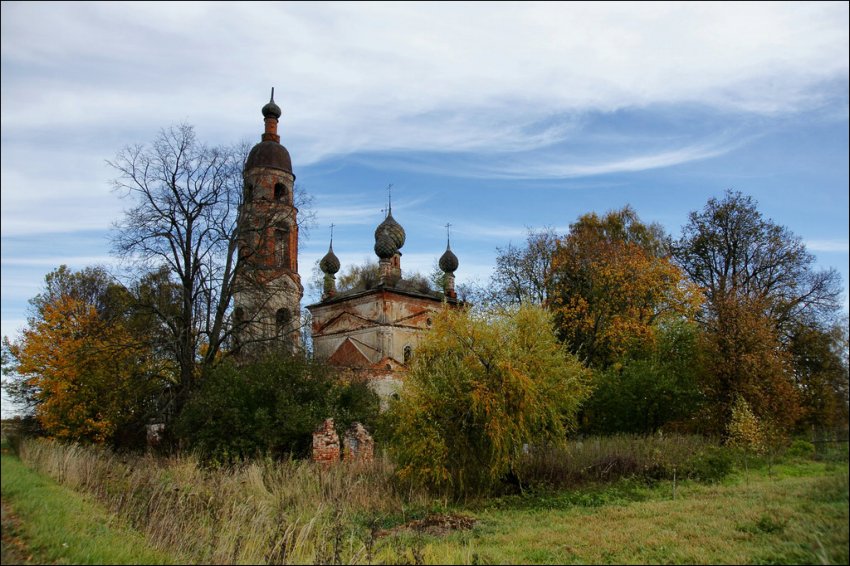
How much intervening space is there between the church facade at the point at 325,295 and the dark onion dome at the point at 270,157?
1.7 inches

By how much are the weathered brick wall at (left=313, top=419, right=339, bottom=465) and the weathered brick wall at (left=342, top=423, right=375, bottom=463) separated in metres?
0.42

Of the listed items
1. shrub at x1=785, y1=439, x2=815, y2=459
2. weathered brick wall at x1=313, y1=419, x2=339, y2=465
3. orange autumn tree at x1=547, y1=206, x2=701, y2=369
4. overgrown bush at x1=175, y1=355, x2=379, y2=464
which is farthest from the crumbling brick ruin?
orange autumn tree at x1=547, y1=206, x2=701, y2=369

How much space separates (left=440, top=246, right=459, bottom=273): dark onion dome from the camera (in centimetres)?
4077

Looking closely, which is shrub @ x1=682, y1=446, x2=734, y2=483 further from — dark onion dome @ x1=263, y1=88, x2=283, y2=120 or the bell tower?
dark onion dome @ x1=263, y1=88, x2=283, y2=120

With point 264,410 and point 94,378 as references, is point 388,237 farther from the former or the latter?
point 264,410

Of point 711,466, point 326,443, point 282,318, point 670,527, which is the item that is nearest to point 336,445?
point 326,443

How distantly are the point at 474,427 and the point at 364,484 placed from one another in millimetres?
2794

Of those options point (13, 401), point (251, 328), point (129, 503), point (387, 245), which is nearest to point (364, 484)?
point (129, 503)

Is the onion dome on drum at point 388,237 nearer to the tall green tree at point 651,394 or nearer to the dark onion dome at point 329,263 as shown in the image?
the dark onion dome at point 329,263

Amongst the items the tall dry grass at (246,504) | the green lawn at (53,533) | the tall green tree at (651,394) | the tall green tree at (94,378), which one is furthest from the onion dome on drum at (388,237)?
the green lawn at (53,533)

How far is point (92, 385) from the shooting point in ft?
83.1

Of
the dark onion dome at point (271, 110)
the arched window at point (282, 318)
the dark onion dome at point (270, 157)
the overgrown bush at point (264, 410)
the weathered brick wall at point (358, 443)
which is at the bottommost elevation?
the weathered brick wall at point (358, 443)

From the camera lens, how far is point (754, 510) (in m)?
10.2

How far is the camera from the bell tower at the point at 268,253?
24250mm
